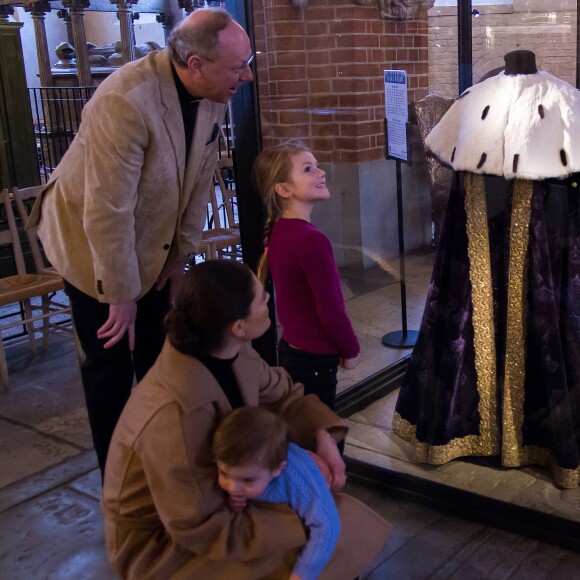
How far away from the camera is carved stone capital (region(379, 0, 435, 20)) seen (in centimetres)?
318

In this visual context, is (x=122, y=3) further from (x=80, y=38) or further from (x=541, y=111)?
(x=541, y=111)

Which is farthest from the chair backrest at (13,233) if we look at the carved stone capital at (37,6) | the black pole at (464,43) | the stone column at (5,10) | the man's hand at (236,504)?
the stone column at (5,10)

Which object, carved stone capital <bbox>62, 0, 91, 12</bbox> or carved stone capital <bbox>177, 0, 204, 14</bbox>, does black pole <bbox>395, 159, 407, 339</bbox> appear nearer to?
carved stone capital <bbox>177, 0, 204, 14</bbox>

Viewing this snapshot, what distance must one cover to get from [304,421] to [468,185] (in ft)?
3.68

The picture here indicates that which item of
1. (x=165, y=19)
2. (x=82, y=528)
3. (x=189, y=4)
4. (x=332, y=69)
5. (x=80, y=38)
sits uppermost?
(x=165, y=19)

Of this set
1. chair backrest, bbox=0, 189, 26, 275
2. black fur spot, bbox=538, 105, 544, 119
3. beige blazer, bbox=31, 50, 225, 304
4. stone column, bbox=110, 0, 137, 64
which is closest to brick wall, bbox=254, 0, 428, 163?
beige blazer, bbox=31, 50, 225, 304

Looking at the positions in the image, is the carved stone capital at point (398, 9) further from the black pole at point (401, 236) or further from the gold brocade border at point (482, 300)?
the gold brocade border at point (482, 300)

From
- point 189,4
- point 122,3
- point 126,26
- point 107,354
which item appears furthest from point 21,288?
point 126,26

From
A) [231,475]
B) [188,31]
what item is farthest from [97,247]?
[231,475]

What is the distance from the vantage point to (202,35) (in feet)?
7.38

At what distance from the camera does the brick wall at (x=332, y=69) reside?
303 cm

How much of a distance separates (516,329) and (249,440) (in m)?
1.39

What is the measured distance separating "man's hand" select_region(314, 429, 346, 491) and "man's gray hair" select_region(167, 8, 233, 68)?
1.08m

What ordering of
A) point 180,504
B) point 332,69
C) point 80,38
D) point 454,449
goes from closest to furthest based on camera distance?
point 180,504 < point 454,449 < point 332,69 < point 80,38
